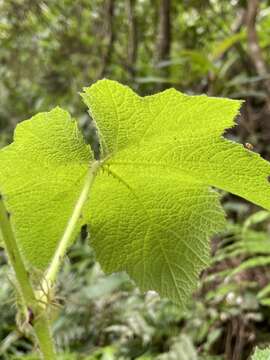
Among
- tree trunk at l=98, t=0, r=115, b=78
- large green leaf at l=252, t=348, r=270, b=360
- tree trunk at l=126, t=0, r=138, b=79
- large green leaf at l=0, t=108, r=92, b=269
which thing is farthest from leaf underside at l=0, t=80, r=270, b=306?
tree trunk at l=126, t=0, r=138, b=79

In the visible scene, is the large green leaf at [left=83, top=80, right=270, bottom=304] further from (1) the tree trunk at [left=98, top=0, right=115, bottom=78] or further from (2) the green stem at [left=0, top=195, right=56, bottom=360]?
(1) the tree trunk at [left=98, top=0, right=115, bottom=78]

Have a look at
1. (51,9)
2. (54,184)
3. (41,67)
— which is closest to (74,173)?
(54,184)

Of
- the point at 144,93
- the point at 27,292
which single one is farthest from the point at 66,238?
the point at 144,93

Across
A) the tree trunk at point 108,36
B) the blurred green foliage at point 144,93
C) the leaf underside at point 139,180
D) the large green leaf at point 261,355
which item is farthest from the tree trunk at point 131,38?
the large green leaf at point 261,355

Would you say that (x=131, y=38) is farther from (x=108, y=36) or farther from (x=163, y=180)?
(x=163, y=180)

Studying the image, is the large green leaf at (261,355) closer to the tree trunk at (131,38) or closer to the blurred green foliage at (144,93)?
the blurred green foliage at (144,93)
